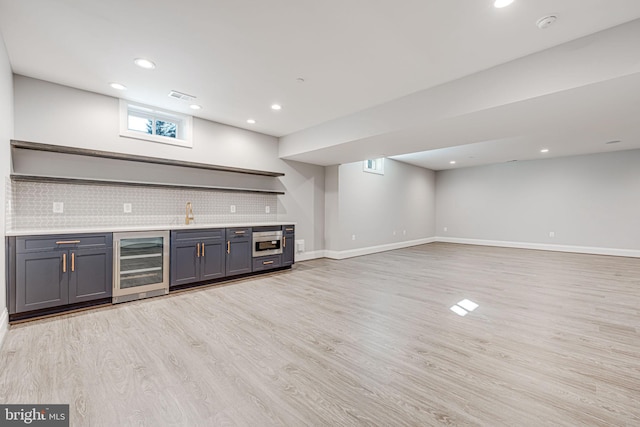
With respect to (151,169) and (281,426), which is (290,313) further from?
(151,169)

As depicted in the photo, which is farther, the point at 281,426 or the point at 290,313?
the point at 290,313

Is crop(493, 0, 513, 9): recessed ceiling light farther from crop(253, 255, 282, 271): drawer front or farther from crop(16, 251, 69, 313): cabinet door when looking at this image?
crop(16, 251, 69, 313): cabinet door

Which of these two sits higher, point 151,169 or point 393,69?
point 393,69

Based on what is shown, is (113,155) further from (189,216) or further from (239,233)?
(239,233)

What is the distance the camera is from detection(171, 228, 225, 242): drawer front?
391cm

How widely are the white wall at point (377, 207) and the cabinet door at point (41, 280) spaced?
4800 millimetres

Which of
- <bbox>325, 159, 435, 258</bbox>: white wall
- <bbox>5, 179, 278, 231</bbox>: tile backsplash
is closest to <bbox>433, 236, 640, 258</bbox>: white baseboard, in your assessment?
<bbox>325, 159, 435, 258</bbox>: white wall

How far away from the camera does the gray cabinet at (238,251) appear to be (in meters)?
4.46

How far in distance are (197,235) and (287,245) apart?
5.73 ft

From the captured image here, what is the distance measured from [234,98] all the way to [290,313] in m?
3.03

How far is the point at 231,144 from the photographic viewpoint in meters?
5.19

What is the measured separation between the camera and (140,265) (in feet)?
11.9

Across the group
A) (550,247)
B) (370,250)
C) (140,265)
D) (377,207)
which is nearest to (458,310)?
(140,265)

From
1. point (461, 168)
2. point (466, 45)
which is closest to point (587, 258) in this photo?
point (461, 168)
